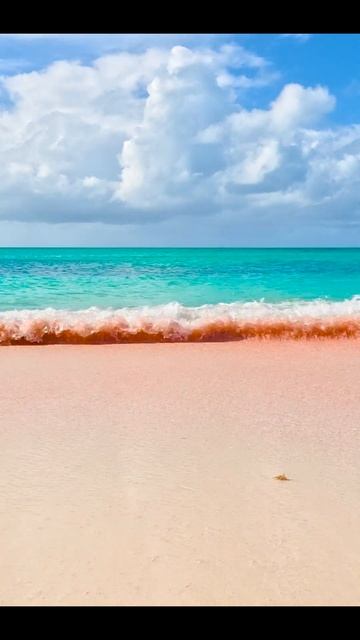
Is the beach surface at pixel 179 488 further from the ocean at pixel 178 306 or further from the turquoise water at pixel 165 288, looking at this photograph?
the turquoise water at pixel 165 288

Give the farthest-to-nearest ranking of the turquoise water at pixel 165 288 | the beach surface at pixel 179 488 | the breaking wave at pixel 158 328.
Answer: the turquoise water at pixel 165 288
the breaking wave at pixel 158 328
the beach surface at pixel 179 488

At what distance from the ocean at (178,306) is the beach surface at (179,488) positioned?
2053mm

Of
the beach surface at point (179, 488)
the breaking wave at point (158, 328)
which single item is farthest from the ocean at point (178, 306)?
the beach surface at point (179, 488)

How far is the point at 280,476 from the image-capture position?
8.58 feet

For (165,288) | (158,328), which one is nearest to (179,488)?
(158,328)

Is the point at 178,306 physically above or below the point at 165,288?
above

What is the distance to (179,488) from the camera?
2.47 meters

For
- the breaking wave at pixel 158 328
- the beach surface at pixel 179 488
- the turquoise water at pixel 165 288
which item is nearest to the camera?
the beach surface at pixel 179 488

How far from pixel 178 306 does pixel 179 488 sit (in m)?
5.62

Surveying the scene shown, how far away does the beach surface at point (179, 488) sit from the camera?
6.02 feet

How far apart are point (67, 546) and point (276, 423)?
1645 mm

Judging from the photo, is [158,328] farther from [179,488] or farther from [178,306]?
[179,488]
